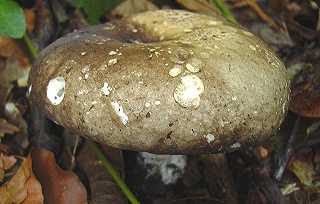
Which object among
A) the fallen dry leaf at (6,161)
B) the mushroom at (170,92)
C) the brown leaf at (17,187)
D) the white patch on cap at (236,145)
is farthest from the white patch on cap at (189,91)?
the fallen dry leaf at (6,161)

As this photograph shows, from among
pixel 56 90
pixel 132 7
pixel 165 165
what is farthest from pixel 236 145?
pixel 132 7

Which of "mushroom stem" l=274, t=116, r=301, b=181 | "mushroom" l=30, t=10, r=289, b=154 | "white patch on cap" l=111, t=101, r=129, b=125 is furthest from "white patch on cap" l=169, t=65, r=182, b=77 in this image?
"mushroom stem" l=274, t=116, r=301, b=181

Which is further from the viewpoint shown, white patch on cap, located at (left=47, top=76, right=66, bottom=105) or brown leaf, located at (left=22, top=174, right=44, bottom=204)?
brown leaf, located at (left=22, top=174, right=44, bottom=204)

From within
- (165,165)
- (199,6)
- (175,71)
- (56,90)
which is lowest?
(165,165)

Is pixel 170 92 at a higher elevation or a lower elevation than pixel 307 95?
higher

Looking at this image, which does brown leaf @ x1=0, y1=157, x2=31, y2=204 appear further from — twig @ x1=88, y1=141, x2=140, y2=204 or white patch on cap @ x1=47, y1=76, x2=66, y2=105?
white patch on cap @ x1=47, y1=76, x2=66, y2=105

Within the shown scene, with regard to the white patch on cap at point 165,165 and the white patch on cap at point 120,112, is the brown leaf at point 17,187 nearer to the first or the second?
the white patch on cap at point 165,165

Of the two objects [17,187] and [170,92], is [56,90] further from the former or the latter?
[17,187]
